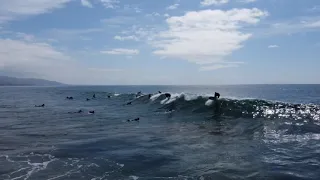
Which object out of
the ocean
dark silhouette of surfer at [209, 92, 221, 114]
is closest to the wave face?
dark silhouette of surfer at [209, 92, 221, 114]

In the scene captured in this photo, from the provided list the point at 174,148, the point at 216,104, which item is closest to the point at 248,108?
the point at 216,104

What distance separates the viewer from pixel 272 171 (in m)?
17.1

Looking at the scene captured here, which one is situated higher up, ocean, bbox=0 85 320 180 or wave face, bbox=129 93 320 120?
wave face, bbox=129 93 320 120

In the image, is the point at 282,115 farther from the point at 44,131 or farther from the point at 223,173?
the point at 44,131

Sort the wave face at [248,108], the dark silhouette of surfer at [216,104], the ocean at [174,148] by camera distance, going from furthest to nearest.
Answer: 1. the dark silhouette of surfer at [216,104]
2. the wave face at [248,108]
3. the ocean at [174,148]

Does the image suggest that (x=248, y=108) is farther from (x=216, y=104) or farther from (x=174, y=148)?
(x=174, y=148)

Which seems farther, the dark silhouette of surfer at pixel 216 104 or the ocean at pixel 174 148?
the dark silhouette of surfer at pixel 216 104

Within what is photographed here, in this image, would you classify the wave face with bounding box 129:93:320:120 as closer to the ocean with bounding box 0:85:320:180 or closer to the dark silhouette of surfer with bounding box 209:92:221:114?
the dark silhouette of surfer with bounding box 209:92:221:114

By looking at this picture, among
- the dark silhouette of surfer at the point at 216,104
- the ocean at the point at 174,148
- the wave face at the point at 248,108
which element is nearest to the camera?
the ocean at the point at 174,148

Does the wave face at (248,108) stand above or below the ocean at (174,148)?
above

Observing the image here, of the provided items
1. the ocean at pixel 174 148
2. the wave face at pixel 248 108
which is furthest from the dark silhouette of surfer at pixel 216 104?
the ocean at pixel 174 148

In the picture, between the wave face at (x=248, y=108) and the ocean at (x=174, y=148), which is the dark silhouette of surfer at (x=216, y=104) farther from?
the ocean at (x=174, y=148)

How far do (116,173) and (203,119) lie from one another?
2398 centimetres

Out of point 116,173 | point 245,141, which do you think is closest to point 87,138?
point 116,173
